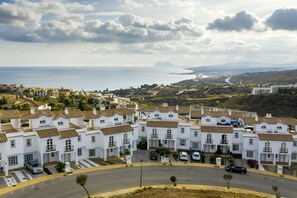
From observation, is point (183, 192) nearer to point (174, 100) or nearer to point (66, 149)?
point (66, 149)

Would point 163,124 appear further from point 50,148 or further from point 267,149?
point 50,148

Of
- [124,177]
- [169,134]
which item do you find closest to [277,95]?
[169,134]

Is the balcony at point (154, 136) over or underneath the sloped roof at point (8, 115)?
underneath

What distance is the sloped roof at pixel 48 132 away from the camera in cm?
3732

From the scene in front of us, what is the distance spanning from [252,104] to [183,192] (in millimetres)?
74933

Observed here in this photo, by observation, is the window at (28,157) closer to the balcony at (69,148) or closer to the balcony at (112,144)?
the balcony at (69,148)

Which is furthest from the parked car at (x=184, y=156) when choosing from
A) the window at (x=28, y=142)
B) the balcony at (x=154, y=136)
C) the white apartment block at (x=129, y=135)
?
the window at (x=28, y=142)

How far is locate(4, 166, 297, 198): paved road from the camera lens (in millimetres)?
30214

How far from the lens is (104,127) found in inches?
1725

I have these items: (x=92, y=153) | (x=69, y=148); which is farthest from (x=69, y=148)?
(x=92, y=153)

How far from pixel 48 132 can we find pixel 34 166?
464 centimetres

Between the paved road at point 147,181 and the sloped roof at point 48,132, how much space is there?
21.5 ft

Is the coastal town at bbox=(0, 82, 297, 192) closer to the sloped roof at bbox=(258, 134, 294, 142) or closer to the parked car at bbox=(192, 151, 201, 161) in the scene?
the sloped roof at bbox=(258, 134, 294, 142)

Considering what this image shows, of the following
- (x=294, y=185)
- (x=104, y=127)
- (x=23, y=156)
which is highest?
(x=104, y=127)
